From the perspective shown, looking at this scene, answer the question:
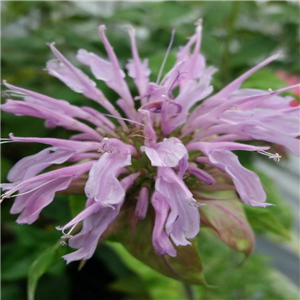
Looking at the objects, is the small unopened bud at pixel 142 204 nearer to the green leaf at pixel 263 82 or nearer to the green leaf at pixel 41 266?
the green leaf at pixel 41 266

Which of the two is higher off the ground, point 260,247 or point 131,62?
point 131,62

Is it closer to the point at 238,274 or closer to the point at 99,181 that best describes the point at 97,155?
the point at 99,181

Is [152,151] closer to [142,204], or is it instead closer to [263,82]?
[142,204]

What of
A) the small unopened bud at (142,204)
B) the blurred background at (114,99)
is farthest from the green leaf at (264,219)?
the small unopened bud at (142,204)

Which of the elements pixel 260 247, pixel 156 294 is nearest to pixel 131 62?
pixel 156 294

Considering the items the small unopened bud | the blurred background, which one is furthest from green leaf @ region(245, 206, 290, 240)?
the small unopened bud

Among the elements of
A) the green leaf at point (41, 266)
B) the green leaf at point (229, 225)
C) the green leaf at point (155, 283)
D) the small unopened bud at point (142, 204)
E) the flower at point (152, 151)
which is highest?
the flower at point (152, 151)

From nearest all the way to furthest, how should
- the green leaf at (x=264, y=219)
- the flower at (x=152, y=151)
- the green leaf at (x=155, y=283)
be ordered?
the flower at (x=152, y=151) → the green leaf at (x=264, y=219) → the green leaf at (x=155, y=283)
